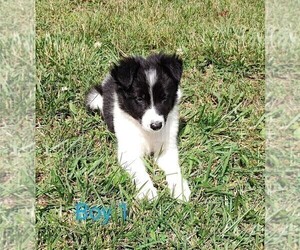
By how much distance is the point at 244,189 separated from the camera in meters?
3.74

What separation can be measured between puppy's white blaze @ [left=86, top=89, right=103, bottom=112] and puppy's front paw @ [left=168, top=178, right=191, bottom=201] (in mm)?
990

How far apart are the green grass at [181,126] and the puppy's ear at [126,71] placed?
51 cm

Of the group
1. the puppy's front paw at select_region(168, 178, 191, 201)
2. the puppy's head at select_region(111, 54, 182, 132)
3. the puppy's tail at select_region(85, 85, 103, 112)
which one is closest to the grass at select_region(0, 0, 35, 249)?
the puppy's tail at select_region(85, 85, 103, 112)

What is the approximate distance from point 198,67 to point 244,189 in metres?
1.51

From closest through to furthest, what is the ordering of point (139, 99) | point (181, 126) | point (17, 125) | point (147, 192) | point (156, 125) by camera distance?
point (147, 192), point (156, 125), point (139, 99), point (17, 125), point (181, 126)

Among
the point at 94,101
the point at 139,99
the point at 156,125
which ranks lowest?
the point at 94,101

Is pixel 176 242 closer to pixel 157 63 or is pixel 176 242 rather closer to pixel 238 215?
pixel 238 215

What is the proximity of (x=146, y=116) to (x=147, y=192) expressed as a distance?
0.48 m

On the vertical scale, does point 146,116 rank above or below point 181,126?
above

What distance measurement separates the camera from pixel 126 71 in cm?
377

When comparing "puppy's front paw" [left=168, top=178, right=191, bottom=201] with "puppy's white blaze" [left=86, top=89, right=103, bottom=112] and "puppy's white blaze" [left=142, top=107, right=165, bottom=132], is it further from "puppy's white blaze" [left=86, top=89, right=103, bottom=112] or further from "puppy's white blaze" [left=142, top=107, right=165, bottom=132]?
"puppy's white blaze" [left=86, top=89, right=103, bottom=112]

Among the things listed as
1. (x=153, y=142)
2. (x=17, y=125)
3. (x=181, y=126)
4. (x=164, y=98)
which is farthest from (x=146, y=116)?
(x=17, y=125)

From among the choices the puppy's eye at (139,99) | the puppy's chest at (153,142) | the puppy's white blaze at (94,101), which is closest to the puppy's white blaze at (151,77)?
the puppy's eye at (139,99)

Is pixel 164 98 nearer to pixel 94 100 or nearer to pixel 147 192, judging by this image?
pixel 147 192
